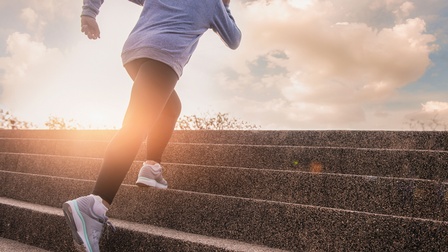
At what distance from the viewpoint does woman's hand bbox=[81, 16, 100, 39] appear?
2191 millimetres

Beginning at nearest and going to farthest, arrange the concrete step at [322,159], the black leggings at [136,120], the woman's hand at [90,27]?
the black leggings at [136,120] < the woman's hand at [90,27] < the concrete step at [322,159]

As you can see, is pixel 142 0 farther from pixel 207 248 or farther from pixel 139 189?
pixel 207 248

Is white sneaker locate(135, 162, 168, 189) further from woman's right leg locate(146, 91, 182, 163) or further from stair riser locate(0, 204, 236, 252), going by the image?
stair riser locate(0, 204, 236, 252)

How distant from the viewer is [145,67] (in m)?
1.93

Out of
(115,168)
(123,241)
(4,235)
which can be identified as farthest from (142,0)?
(4,235)

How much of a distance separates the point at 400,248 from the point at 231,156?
1.80 meters

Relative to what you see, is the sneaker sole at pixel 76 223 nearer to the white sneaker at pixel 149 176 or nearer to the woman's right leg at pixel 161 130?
the white sneaker at pixel 149 176

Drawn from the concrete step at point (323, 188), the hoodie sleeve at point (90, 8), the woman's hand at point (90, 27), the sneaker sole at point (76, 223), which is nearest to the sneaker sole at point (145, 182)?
the concrete step at point (323, 188)

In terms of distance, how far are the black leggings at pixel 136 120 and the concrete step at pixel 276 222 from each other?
0.62 m

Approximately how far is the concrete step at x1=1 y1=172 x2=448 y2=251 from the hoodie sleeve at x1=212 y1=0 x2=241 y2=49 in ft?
3.17

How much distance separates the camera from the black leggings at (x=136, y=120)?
180 centimetres

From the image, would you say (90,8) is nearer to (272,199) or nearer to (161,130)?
(161,130)

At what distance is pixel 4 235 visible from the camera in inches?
109

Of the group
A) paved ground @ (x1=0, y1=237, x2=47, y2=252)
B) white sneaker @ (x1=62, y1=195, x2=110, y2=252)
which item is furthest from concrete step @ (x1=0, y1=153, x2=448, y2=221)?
white sneaker @ (x1=62, y1=195, x2=110, y2=252)
